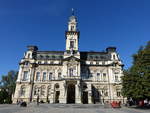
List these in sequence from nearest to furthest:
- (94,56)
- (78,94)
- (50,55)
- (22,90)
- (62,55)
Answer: (78,94) → (22,90) → (50,55) → (62,55) → (94,56)

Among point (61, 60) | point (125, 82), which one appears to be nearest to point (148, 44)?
point (125, 82)

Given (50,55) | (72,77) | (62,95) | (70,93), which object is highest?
(50,55)

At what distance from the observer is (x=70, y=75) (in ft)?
169

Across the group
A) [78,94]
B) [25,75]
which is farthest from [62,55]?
[78,94]

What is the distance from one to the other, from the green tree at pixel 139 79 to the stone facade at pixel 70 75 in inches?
773

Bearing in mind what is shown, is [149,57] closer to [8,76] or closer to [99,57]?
[99,57]

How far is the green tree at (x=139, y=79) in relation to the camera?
2753cm

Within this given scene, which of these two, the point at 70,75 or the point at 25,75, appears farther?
the point at 25,75

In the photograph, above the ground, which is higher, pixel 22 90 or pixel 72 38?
pixel 72 38

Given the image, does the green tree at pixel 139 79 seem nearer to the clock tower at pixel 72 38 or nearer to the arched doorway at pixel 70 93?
the arched doorway at pixel 70 93

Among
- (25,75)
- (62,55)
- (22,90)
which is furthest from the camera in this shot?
(62,55)

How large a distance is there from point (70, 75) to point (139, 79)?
27.1 metres

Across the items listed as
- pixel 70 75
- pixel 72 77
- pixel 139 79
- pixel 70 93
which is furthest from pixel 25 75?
pixel 139 79

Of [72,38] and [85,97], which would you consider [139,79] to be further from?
[72,38]
